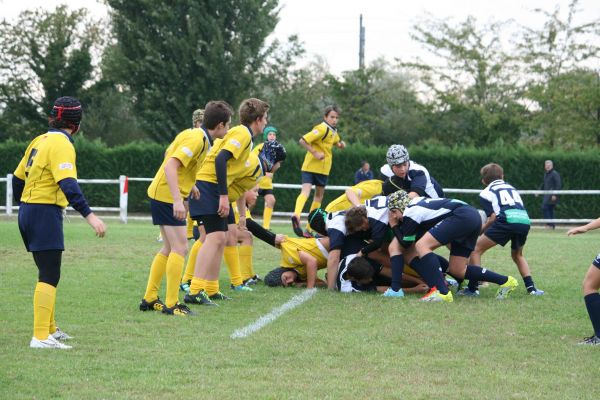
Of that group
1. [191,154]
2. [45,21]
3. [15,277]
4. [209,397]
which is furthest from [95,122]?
[209,397]

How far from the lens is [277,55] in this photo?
45.3 m

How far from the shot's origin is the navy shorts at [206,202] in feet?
29.7

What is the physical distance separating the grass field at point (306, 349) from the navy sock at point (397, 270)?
0.26 meters

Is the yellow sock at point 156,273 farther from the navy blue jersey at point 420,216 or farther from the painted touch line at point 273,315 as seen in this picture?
the navy blue jersey at point 420,216

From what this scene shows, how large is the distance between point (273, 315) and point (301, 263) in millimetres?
2259

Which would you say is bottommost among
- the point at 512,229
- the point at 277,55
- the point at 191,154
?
the point at 512,229

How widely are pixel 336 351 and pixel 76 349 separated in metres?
1.93

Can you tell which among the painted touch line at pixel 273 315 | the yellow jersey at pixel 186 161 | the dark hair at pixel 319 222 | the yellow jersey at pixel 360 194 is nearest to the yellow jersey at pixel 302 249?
the dark hair at pixel 319 222

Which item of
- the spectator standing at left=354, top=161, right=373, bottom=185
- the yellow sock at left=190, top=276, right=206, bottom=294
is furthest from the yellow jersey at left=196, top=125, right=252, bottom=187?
the spectator standing at left=354, top=161, right=373, bottom=185

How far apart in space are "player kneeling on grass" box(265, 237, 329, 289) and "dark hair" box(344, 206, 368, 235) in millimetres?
636

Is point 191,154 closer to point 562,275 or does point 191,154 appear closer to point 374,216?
point 374,216

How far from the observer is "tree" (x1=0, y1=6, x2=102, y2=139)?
45.3 metres

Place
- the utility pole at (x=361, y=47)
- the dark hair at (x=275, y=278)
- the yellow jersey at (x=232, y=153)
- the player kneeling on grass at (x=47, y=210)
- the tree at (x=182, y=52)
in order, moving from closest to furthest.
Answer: the player kneeling on grass at (x=47, y=210) < the yellow jersey at (x=232, y=153) < the dark hair at (x=275, y=278) < the tree at (x=182, y=52) < the utility pole at (x=361, y=47)

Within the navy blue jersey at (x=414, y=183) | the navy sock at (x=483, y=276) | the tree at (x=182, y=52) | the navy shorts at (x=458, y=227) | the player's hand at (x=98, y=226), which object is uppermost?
the tree at (x=182, y=52)
